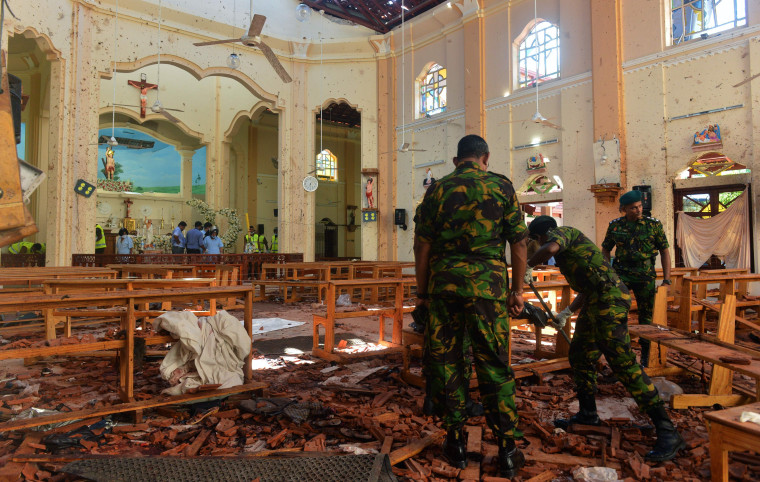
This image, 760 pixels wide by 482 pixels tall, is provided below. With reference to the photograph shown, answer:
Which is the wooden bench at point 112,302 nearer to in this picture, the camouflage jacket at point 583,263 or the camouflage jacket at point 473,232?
the camouflage jacket at point 473,232

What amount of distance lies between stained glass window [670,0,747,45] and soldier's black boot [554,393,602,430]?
11663mm

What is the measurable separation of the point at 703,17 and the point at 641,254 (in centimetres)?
998

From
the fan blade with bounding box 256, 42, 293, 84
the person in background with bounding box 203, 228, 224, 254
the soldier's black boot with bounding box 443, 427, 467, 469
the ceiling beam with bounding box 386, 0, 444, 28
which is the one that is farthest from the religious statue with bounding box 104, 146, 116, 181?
the soldier's black boot with bounding box 443, 427, 467, 469

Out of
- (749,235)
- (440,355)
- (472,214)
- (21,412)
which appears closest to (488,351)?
(440,355)

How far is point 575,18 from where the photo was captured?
1358 cm

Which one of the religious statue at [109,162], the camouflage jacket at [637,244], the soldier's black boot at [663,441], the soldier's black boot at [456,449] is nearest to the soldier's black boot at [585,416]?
the soldier's black boot at [663,441]

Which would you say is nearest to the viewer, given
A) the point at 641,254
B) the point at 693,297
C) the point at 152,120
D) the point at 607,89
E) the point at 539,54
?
the point at 641,254

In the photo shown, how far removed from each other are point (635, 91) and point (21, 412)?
13.9m

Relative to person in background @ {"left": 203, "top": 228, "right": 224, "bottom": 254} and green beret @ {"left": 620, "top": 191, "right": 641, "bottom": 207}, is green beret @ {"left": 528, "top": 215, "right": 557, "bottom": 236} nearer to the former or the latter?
green beret @ {"left": 620, "top": 191, "right": 641, "bottom": 207}

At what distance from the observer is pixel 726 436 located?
210cm

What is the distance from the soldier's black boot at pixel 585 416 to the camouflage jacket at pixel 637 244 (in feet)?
6.77

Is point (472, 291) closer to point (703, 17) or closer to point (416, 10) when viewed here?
point (703, 17)

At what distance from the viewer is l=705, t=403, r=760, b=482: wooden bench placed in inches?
78.4

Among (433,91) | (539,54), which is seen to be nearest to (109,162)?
(433,91)
